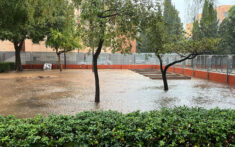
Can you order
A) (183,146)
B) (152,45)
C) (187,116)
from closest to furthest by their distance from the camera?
(183,146) < (187,116) < (152,45)

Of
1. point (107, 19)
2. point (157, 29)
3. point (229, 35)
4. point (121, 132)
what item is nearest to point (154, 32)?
point (157, 29)

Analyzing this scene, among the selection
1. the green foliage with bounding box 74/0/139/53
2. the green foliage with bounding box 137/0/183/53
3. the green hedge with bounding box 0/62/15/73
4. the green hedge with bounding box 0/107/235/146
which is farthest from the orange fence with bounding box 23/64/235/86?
the green hedge with bounding box 0/107/235/146

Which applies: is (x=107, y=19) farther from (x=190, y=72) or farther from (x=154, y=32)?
(x=190, y=72)

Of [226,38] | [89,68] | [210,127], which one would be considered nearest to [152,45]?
[210,127]

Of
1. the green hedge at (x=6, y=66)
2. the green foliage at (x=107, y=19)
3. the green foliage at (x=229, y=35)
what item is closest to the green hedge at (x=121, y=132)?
the green foliage at (x=107, y=19)

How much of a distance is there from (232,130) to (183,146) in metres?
0.83

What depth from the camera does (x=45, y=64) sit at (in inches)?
1228

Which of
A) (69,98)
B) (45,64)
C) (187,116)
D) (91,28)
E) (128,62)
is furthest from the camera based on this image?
(128,62)

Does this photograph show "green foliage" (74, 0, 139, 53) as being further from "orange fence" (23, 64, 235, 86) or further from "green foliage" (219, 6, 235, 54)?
"green foliage" (219, 6, 235, 54)

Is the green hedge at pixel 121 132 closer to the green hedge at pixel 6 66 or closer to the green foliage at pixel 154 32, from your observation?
the green foliage at pixel 154 32

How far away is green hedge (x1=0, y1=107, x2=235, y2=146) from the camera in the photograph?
3.60 meters

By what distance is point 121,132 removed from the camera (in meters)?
3.65

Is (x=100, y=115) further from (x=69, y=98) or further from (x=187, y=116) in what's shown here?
(x=69, y=98)

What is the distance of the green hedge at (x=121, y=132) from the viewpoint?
3.60m
